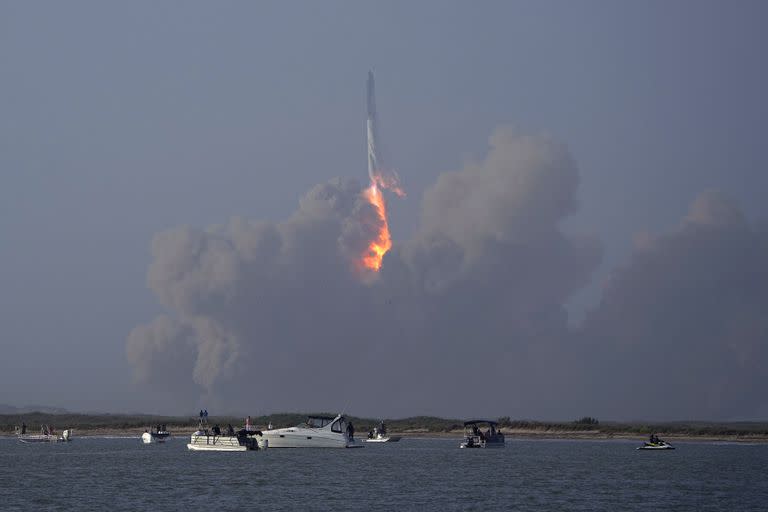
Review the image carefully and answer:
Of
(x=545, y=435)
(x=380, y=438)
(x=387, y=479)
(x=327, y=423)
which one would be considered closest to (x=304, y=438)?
(x=327, y=423)

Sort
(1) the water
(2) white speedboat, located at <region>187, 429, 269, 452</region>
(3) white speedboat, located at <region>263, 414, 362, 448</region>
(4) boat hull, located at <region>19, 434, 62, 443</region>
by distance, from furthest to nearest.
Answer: (4) boat hull, located at <region>19, 434, 62, 443</region>
(3) white speedboat, located at <region>263, 414, 362, 448</region>
(2) white speedboat, located at <region>187, 429, 269, 452</region>
(1) the water

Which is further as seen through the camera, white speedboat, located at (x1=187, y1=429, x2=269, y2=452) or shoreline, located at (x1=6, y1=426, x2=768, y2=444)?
shoreline, located at (x1=6, y1=426, x2=768, y2=444)

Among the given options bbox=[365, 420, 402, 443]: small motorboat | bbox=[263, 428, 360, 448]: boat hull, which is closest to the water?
bbox=[263, 428, 360, 448]: boat hull

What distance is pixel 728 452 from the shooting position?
433 ft

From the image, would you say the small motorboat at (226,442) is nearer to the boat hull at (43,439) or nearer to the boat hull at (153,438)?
the boat hull at (153,438)

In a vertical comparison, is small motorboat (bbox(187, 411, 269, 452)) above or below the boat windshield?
below

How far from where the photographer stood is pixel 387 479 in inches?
3580

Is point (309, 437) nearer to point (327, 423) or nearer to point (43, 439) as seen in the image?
point (327, 423)

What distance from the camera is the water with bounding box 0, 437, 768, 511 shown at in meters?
74.5

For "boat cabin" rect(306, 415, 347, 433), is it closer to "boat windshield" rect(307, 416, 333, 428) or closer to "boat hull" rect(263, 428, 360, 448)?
"boat windshield" rect(307, 416, 333, 428)

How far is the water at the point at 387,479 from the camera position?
74500 mm

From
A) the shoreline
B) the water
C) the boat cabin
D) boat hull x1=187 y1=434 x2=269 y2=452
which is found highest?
the shoreline

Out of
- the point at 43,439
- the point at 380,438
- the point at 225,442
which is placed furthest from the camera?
the point at 43,439

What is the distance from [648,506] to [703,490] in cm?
1144
